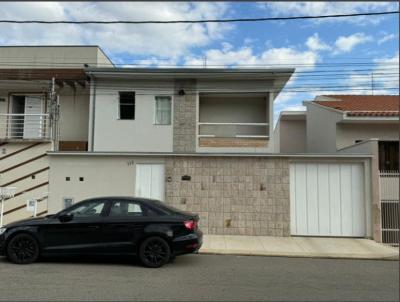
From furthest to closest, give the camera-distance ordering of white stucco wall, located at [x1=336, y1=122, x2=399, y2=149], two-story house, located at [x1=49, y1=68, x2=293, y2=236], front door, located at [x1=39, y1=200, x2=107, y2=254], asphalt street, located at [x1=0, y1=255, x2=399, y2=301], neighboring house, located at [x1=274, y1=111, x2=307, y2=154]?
neighboring house, located at [x1=274, y1=111, x2=307, y2=154]
white stucco wall, located at [x1=336, y1=122, x2=399, y2=149]
two-story house, located at [x1=49, y1=68, x2=293, y2=236]
front door, located at [x1=39, y1=200, x2=107, y2=254]
asphalt street, located at [x1=0, y1=255, x2=399, y2=301]

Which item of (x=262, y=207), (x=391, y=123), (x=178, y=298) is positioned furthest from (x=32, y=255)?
(x=391, y=123)

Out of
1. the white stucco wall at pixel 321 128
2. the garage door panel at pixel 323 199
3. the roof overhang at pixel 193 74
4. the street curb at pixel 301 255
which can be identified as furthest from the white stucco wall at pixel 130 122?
the street curb at pixel 301 255

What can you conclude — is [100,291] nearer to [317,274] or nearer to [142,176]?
[317,274]

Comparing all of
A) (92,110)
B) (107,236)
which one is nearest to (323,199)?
(107,236)

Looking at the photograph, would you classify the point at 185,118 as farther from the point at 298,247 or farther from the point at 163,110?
the point at 298,247

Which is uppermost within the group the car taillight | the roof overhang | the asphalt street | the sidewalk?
the roof overhang

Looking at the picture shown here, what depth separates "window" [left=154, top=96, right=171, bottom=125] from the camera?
58.0 feet

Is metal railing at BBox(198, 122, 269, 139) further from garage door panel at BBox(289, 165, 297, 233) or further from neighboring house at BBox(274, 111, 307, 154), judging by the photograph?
neighboring house at BBox(274, 111, 307, 154)

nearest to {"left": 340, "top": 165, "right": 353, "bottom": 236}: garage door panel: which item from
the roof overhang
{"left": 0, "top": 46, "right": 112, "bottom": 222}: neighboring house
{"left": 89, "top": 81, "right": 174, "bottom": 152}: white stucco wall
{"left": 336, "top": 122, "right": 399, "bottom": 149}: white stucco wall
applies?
{"left": 336, "top": 122, "right": 399, "bottom": 149}: white stucco wall

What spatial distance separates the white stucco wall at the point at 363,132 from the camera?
16656 mm

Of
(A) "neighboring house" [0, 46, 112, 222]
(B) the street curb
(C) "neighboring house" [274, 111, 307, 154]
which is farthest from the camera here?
(C) "neighboring house" [274, 111, 307, 154]

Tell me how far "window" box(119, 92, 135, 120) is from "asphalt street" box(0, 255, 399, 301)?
917cm

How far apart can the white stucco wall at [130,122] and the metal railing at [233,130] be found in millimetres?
1686

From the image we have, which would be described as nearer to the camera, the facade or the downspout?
the facade
